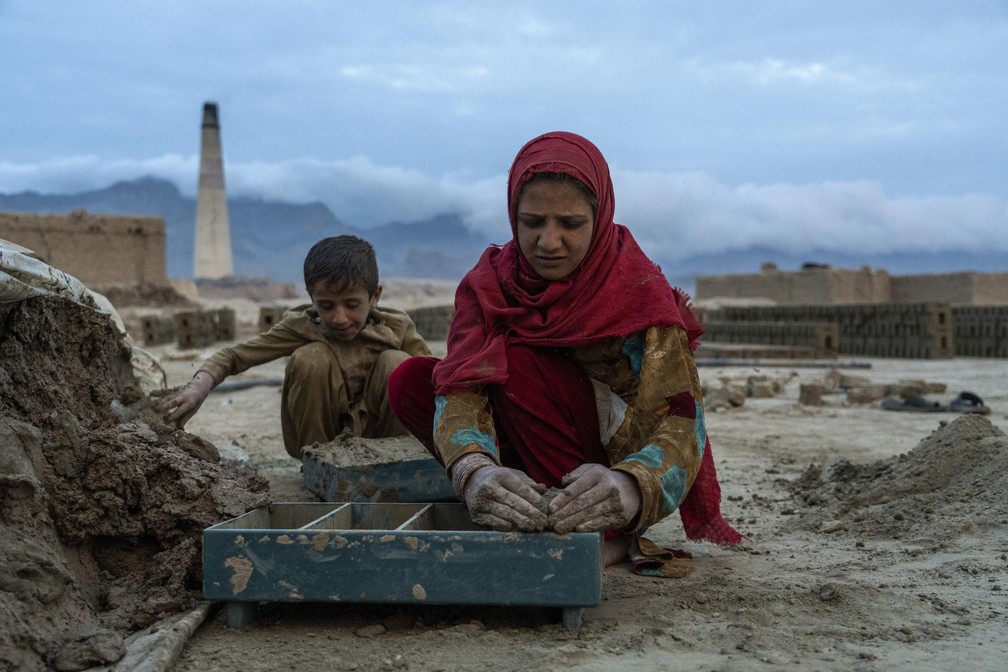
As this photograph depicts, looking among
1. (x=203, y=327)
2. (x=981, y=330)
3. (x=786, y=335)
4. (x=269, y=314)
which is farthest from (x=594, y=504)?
(x=981, y=330)

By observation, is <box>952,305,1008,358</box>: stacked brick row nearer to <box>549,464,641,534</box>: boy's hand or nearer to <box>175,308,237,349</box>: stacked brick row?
<box>175,308,237,349</box>: stacked brick row

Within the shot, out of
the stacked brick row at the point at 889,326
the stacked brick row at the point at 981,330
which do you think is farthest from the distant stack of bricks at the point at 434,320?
the stacked brick row at the point at 981,330

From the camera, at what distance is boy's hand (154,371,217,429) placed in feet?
11.3

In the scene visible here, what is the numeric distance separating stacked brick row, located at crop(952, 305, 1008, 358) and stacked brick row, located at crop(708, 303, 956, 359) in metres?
0.25

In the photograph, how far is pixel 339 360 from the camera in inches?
158

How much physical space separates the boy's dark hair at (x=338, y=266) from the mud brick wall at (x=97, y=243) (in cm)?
1948

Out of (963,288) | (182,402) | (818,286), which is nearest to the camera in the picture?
(182,402)

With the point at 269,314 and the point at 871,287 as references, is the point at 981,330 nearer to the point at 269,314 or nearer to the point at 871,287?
the point at 871,287

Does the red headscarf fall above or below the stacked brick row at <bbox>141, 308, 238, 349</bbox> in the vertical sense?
above

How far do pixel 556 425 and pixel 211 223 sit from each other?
45598 millimetres

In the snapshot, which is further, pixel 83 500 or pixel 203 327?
pixel 203 327

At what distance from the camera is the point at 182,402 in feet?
11.4

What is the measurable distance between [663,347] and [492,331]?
1.83 ft

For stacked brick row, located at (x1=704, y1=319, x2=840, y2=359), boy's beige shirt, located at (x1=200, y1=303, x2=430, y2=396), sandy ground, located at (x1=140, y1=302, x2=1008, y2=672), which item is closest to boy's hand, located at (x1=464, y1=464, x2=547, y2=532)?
sandy ground, located at (x1=140, y1=302, x2=1008, y2=672)
